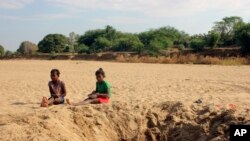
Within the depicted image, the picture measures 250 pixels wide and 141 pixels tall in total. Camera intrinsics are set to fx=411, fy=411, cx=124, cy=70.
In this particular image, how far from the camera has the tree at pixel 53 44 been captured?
56.9 m

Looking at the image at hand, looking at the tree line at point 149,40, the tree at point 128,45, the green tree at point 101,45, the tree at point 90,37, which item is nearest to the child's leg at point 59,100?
the tree line at point 149,40

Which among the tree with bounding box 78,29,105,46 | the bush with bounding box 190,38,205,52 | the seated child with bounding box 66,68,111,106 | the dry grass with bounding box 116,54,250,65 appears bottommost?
the dry grass with bounding box 116,54,250,65

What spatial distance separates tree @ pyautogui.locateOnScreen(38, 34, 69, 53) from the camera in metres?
56.9

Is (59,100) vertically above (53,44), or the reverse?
(53,44)

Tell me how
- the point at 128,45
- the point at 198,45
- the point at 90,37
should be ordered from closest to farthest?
the point at 198,45, the point at 128,45, the point at 90,37

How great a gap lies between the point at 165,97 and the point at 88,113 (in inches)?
171

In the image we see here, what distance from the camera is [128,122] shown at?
23.1 feet

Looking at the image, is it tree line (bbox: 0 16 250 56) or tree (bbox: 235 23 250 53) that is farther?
tree line (bbox: 0 16 250 56)

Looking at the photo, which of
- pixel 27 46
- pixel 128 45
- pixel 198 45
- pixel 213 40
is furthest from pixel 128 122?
pixel 27 46

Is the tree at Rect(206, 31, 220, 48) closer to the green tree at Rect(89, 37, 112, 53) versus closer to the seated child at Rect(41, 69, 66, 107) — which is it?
the green tree at Rect(89, 37, 112, 53)

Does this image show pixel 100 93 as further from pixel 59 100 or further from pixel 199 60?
pixel 199 60

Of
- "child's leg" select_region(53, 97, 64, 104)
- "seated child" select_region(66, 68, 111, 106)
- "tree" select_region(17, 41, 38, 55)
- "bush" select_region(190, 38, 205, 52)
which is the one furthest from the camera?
"tree" select_region(17, 41, 38, 55)

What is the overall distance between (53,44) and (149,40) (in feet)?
45.2

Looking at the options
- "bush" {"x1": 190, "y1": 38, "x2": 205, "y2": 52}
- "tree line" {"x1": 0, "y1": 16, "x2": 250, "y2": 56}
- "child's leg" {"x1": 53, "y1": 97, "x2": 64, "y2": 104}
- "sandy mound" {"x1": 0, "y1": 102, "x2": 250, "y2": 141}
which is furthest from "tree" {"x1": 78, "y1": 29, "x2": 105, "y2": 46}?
"sandy mound" {"x1": 0, "y1": 102, "x2": 250, "y2": 141}
